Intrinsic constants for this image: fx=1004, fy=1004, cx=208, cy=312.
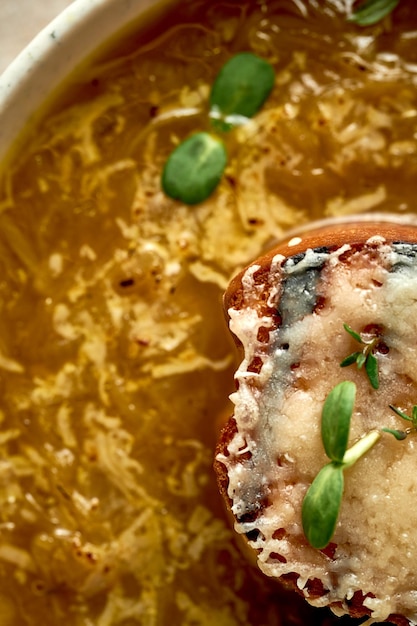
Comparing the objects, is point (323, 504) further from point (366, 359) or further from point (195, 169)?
point (195, 169)

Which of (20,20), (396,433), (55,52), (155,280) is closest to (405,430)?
(396,433)

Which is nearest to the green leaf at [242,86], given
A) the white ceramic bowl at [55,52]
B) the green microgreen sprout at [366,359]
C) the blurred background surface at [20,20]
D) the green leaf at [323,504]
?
the white ceramic bowl at [55,52]

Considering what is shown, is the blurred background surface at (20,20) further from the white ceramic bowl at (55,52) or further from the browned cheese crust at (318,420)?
the browned cheese crust at (318,420)

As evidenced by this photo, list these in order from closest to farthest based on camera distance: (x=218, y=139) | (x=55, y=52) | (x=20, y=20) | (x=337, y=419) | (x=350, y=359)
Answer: (x=337, y=419), (x=350, y=359), (x=55, y=52), (x=218, y=139), (x=20, y=20)

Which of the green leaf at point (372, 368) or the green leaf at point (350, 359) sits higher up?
the green leaf at point (350, 359)

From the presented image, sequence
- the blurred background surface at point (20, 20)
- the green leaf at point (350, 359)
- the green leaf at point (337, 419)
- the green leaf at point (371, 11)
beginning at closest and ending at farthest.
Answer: the green leaf at point (337, 419), the green leaf at point (350, 359), the green leaf at point (371, 11), the blurred background surface at point (20, 20)

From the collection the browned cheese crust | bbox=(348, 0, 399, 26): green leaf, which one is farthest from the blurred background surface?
the browned cheese crust

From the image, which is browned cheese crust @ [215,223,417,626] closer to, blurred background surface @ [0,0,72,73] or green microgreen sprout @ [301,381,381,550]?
green microgreen sprout @ [301,381,381,550]
